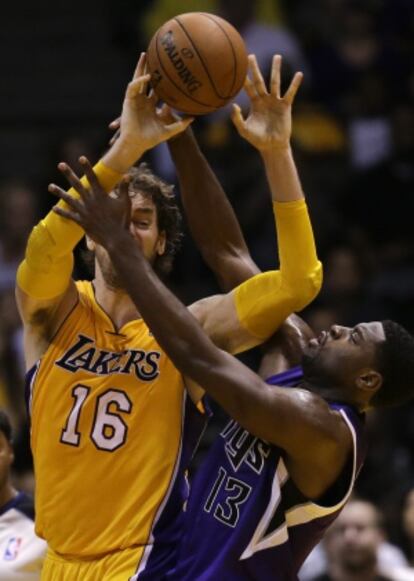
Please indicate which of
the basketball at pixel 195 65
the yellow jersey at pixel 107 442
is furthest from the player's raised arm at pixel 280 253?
the yellow jersey at pixel 107 442

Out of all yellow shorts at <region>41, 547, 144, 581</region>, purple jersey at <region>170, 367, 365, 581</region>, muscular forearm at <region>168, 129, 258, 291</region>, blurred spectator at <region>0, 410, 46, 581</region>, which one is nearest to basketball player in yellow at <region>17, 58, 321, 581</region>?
yellow shorts at <region>41, 547, 144, 581</region>

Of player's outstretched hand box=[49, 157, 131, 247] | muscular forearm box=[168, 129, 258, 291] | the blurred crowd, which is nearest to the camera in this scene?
player's outstretched hand box=[49, 157, 131, 247]

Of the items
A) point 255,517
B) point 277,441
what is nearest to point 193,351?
point 277,441

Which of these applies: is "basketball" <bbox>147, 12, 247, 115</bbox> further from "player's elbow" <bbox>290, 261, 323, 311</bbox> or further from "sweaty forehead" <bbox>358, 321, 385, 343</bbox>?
"sweaty forehead" <bbox>358, 321, 385, 343</bbox>

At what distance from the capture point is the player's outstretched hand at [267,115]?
5055mm

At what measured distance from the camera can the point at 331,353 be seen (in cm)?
498

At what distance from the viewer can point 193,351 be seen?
15.3 feet

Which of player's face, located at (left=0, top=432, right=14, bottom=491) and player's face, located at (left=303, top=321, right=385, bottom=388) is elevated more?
player's face, located at (left=303, top=321, right=385, bottom=388)

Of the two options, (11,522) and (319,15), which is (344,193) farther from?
(11,522)

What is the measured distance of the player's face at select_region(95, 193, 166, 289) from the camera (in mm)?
5129

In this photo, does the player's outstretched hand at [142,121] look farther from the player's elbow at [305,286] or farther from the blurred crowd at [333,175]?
the blurred crowd at [333,175]

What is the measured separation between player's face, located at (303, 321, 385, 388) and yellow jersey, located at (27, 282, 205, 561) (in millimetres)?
447

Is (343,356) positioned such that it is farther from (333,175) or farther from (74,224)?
(333,175)

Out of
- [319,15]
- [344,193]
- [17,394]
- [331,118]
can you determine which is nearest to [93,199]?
[17,394]
